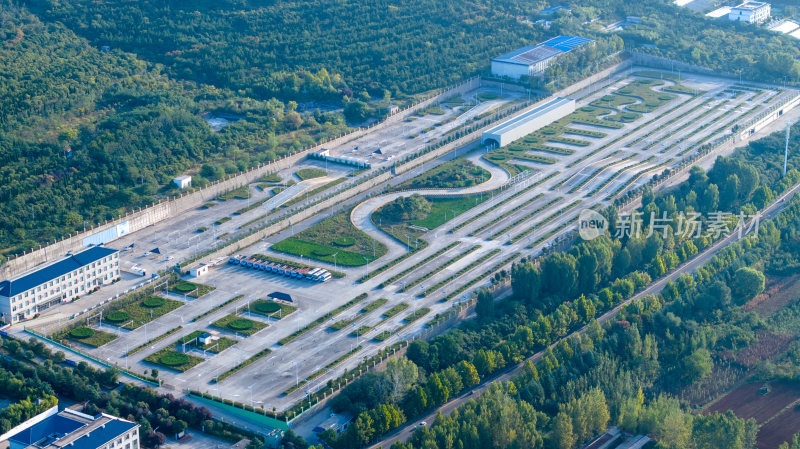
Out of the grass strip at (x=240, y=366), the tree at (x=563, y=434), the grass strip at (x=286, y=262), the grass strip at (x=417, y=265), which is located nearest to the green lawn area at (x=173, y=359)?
the grass strip at (x=240, y=366)

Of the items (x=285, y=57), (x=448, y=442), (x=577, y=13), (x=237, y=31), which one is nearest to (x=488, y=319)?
(x=448, y=442)

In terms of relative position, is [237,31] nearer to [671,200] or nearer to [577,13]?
[577,13]

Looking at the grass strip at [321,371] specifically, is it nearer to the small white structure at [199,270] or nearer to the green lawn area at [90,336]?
the green lawn area at [90,336]

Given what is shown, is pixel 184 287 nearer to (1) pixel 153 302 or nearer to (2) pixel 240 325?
(1) pixel 153 302

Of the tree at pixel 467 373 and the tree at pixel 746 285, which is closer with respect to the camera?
the tree at pixel 467 373

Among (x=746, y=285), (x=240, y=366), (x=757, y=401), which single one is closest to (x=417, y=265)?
(x=240, y=366)

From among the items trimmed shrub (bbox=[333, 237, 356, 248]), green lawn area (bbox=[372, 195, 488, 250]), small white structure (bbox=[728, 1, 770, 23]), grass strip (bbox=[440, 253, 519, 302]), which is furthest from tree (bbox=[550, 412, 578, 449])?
small white structure (bbox=[728, 1, 770, 23])

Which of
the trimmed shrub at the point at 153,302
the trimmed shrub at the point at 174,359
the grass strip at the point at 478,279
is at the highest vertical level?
the trimmed shrub at the point at 153,302
